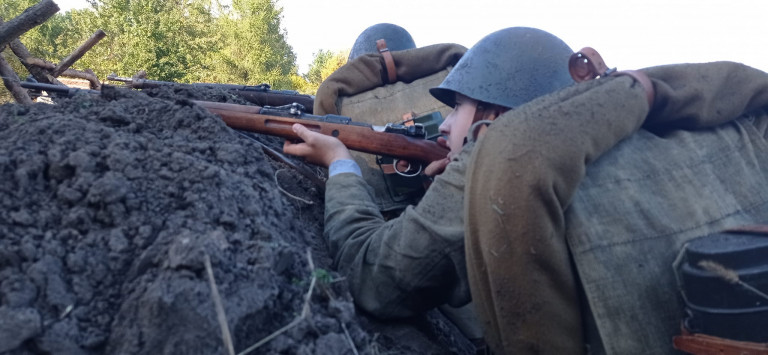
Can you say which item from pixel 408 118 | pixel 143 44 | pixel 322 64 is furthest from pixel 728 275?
pixel 322 64

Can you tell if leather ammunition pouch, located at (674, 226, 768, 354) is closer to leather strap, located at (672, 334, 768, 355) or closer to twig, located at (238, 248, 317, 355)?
leather strap, located at (672, 334, 768, 355)

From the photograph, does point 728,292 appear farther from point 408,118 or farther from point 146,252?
point 408,118

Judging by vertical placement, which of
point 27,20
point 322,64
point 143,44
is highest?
point 143,44

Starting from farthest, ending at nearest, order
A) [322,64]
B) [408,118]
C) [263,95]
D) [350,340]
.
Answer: [322,64], [263,95], [408,118], [350,340]

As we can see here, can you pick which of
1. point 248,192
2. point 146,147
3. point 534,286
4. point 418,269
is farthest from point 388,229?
point 146,147

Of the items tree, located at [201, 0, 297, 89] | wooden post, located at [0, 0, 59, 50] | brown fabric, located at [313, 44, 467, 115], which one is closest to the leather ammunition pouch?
brown fabric, located at [313, 44, 467, 115]

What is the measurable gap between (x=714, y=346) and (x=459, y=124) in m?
1.70

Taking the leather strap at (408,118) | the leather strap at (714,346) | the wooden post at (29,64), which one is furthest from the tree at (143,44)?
the leather strap at (714,346)

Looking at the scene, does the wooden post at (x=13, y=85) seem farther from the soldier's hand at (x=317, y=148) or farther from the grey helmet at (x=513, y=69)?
the grey helmet at (x=513, y=69)

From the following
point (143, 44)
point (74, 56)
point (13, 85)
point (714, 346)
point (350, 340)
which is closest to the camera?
point (714, 346)

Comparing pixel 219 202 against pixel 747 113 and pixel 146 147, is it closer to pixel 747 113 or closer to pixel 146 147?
pixel 146 147

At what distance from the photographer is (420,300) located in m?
2.46

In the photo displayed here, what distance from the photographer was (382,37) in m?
5.29

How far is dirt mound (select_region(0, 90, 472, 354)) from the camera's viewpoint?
4.89 ft
